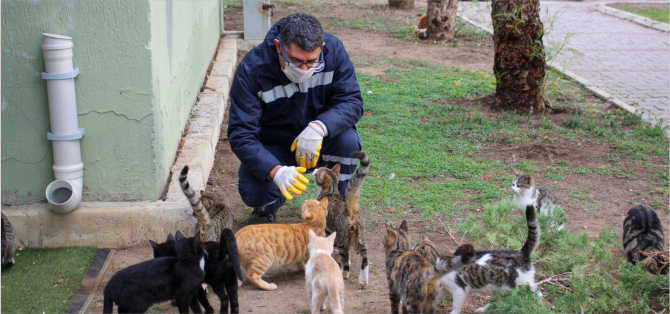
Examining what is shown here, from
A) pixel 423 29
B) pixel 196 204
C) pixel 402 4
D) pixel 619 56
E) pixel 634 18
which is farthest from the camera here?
pixel 402 4

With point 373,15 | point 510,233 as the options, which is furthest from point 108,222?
point 373,15

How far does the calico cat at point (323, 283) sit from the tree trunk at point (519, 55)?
5.51 metres

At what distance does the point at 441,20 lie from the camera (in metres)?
13.5

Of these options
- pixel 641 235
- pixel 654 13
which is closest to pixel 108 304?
pixel 641 235

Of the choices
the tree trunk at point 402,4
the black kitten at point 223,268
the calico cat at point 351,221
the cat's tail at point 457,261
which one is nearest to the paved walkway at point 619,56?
the tree trunk at point 402,4

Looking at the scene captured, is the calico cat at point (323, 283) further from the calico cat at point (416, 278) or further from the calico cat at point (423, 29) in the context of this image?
the calico cat at point (423, 29)

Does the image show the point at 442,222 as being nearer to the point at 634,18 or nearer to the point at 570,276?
the point at 570,276

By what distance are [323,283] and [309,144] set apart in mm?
1507

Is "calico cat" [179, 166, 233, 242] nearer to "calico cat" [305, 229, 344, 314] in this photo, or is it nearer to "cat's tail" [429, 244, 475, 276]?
"calico cat" [305, 229, 344, 314]

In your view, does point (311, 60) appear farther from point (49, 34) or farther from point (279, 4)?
point (279, 4)

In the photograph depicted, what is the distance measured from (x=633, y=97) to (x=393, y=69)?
4047 mm

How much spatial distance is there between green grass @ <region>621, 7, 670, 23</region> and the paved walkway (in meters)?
0.78

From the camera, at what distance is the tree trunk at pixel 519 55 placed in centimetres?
812

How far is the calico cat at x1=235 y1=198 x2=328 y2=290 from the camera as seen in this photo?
4.07m
